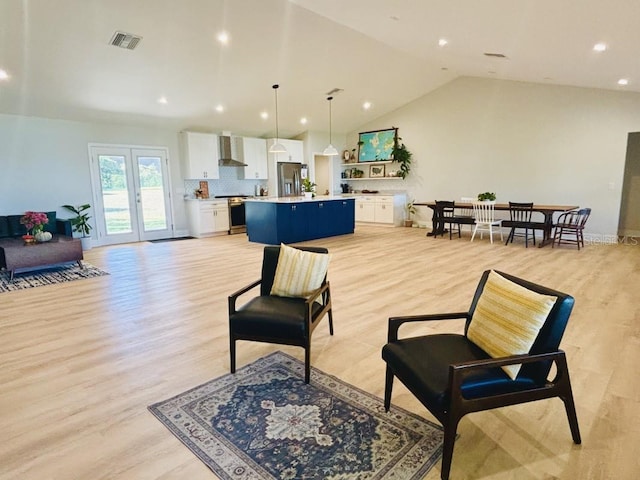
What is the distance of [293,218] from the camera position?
7355mm

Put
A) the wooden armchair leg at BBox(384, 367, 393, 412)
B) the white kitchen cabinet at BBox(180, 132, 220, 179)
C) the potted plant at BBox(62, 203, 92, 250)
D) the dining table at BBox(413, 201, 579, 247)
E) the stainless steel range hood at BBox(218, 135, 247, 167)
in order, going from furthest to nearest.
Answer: the stainless steel range hood at BBox(218, 135, 247, 167)
the white kitchen cabinet at BBox(180, 132, 220, 179)
the potted plant at BBox(62, 203, 92, 250)
the dining table at BBox(413, 201, 579, 247)
the wooden armchair leg at BBox(384, 367, 393, 412)

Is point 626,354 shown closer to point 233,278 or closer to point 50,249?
point 233,278

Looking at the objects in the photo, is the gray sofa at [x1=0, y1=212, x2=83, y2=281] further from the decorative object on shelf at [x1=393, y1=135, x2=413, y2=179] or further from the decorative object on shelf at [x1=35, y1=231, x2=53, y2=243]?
the decorative object on shelf at [x1=393, y1=135, x2=413, y2=179]

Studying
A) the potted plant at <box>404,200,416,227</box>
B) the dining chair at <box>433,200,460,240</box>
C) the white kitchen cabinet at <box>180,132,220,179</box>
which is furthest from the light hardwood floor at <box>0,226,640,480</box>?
the potted plant at <box>404,200,416,227</box>

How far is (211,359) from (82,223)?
5817 mm

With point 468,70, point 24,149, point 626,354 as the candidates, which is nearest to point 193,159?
point 24,149

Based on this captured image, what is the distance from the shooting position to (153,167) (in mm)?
8180

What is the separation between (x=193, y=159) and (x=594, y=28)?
7.49 meters

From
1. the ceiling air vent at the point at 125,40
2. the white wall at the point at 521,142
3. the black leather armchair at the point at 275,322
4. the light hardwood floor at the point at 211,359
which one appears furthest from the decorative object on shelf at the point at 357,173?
the black leather armchair at the point at 275,322

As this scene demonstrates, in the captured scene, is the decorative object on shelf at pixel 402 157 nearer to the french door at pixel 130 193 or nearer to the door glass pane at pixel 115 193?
the french door at pixel 130 193

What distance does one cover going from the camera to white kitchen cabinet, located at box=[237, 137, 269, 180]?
30.6 feet

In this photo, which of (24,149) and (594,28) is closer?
(594,28)

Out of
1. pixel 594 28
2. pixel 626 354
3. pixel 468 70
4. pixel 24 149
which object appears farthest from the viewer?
pixel 468 70

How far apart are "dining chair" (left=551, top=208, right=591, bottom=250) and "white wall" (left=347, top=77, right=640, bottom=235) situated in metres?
0.44
